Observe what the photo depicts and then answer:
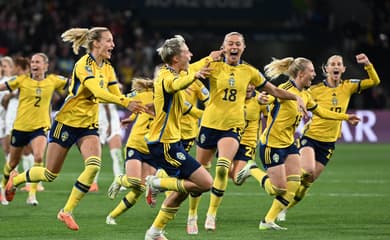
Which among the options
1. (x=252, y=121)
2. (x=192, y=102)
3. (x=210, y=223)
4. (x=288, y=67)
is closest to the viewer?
(x=210, y=223)

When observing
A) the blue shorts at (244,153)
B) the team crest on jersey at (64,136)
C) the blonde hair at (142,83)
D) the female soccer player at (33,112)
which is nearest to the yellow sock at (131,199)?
the team crest on jersey at (64,136)

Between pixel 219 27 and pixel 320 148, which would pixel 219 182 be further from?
pixel 219 27

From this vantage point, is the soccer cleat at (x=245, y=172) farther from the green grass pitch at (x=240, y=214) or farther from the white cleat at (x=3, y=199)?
the white cleat at (x=3, y=199)

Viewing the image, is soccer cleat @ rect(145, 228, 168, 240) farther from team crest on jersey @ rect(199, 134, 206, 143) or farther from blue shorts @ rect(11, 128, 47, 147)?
blue shorts @ rect(11, 128, 47, 147)

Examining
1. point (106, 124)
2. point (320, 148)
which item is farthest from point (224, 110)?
point (106, 124)

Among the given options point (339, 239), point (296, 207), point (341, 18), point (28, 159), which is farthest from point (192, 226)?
point (341, 18)

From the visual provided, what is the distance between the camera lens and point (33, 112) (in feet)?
48.5

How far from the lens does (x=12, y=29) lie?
30.4m

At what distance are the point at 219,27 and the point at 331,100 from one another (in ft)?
60.5

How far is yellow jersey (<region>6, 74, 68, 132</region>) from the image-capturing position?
579 inches

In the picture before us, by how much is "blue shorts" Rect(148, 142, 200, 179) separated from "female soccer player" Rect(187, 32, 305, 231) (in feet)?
5.32

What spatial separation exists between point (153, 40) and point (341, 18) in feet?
21.6

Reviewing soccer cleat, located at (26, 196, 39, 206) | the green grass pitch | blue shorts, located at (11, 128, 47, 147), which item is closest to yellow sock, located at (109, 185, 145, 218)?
the green grass pitch

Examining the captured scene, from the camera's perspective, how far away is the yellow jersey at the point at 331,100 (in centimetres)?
1418
